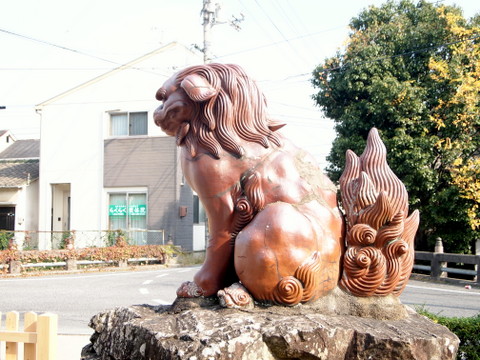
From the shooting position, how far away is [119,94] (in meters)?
17.5

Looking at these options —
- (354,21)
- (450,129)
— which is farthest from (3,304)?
(354,21)

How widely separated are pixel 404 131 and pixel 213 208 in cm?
1005

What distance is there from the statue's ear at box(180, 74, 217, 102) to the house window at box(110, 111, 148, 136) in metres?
15.0

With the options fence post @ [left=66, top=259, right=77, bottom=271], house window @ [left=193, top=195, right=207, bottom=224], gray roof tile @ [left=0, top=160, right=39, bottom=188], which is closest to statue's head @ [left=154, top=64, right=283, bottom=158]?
fence post @ [left=66, top=259, right=77, bottom=271]

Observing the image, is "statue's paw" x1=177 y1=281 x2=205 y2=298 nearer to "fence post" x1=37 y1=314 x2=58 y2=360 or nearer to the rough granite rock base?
the rough granite rock base

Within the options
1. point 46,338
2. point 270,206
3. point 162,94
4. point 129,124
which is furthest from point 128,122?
point 270,206

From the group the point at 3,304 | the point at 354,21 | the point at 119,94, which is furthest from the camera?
the point at 119,94

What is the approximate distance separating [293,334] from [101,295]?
7.95 m

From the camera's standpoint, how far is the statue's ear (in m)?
2.50

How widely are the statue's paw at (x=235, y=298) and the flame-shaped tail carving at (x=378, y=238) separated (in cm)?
52

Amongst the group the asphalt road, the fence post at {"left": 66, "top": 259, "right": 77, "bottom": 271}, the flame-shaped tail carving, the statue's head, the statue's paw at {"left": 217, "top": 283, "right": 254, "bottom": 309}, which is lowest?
the asphalt road

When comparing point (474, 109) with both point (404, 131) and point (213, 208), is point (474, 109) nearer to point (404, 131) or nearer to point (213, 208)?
point (404, 131)

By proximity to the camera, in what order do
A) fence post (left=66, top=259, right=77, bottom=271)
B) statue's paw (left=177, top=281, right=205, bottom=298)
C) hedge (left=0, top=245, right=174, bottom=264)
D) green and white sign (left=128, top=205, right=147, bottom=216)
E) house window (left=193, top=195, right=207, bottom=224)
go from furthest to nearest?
1. house window (left=193, top=195, right=207, bottom=224)
2. green and white sign (left=128, top=205, right=147, bottom=216)
3. fence post (left=66, top=259, right=77, bottom=271)
4. hedge (left=0, top=245, right=174, bottom=264)
5. statue's paw (left=177, top=281, right=205, bottom=298)

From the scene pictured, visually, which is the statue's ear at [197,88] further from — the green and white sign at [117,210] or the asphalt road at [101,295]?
the green and white sign at [117,210]
